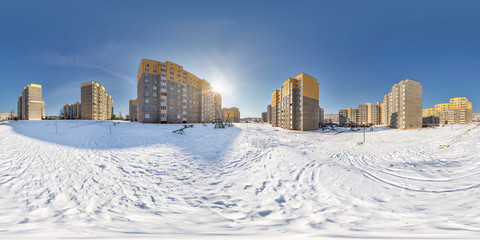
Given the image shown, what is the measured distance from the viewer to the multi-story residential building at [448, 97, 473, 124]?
86.2 m

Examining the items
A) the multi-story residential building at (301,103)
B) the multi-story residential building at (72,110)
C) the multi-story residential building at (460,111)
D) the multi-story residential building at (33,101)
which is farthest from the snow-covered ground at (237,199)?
the multi-story residential building at (460,111)

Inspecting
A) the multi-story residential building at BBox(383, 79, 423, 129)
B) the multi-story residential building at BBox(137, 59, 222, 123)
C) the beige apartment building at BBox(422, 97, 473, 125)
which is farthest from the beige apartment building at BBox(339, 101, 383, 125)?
the multi-story residential building at BBox(137, 59, 222, 123)

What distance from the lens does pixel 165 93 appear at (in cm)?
4212

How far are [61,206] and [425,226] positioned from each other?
371 inches

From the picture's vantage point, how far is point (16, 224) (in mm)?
3473

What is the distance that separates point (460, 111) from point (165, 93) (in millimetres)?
154522

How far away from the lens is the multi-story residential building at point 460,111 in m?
86.2

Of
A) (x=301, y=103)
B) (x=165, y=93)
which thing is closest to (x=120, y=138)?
(x=165, y=93)

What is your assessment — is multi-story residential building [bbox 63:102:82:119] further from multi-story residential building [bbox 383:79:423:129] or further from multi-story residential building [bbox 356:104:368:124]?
multi-story residential building [bbox 356:104:368:124]

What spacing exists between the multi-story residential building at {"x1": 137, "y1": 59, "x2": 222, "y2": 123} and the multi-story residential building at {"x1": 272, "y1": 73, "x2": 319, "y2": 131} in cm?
2090

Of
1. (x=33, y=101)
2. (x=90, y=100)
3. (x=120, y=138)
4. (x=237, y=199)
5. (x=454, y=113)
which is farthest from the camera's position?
(x=454, y=113)

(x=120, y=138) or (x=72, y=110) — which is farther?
(x=72, y=110)

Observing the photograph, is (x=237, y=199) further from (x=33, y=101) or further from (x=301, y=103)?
(x=33, y=101)

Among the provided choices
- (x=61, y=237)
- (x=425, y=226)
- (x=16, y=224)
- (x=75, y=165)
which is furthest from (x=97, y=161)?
(x=425, y=226)
